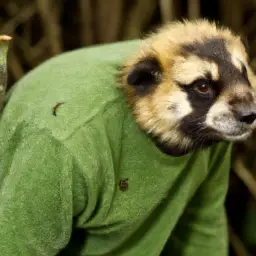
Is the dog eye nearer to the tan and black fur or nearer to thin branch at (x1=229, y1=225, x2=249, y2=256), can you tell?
the tan and black fur

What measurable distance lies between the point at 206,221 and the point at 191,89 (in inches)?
17.7

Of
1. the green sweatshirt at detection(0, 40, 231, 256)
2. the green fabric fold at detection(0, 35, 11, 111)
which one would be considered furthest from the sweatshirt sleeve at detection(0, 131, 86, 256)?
the green fabric fold at detection(0, 35, 11, 111)

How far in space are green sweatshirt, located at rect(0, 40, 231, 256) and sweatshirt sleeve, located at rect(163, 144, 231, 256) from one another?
0.39 ft

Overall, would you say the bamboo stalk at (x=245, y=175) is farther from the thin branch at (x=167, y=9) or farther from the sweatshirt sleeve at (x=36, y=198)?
the sweatshirt sleeve at (x=36, y=198)

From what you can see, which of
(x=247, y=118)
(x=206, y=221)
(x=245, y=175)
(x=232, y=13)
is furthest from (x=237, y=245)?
(x=247, y=118)

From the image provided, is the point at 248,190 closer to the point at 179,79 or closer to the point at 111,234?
the point at 111,234

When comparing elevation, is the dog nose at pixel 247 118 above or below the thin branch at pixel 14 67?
above

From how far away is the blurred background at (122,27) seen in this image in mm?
1587

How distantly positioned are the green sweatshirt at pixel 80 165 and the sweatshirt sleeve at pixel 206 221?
118 mm

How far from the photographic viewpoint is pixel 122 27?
Answer: 5.31 ft

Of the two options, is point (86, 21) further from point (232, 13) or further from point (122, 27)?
point (232, 13)

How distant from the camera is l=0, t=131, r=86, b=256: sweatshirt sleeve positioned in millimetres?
938

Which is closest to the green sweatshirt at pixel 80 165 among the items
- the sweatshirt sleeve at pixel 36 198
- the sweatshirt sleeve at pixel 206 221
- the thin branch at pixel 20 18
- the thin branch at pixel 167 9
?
the sweatshirt sleeve at pixel 36 198

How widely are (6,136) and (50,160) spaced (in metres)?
0.12
